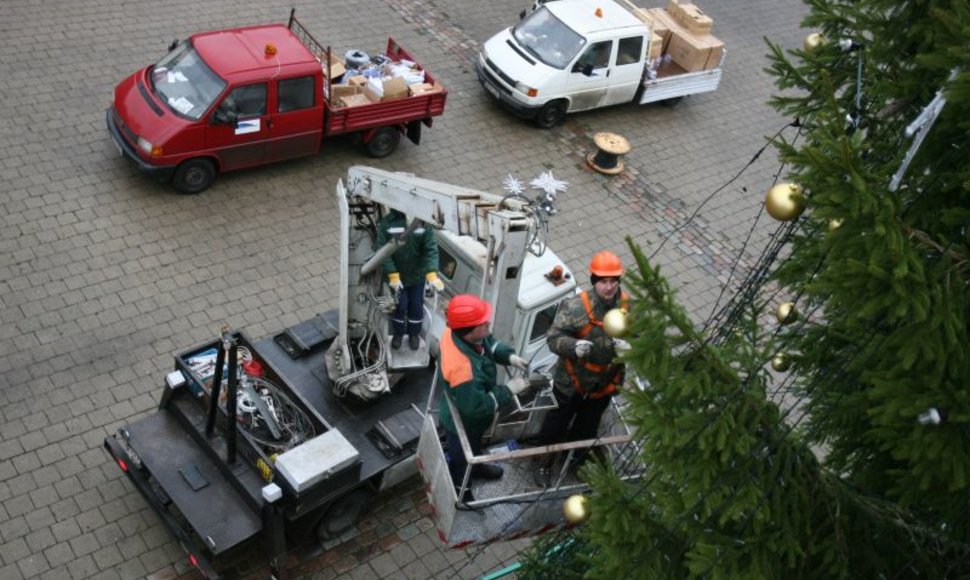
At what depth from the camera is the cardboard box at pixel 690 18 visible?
17578 millimetres

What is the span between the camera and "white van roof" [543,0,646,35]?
1591 centimetres

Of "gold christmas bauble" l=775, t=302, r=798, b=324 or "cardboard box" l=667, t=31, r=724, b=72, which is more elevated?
"gold christmas bauble" l=775, t=302, r=798, b=324

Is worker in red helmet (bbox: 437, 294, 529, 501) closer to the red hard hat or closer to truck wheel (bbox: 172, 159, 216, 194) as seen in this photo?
the red hard hat

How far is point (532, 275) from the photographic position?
949cm

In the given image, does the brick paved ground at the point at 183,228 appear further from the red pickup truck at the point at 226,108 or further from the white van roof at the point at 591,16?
the white van roof at the point at 591,16

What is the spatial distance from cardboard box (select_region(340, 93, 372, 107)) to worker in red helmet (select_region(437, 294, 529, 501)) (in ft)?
25.2

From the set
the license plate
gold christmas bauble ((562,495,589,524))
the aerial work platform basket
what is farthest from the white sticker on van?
gold christmas bauble ((562,495,589,524))

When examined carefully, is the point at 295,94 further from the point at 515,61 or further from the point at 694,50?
the point at 694,50

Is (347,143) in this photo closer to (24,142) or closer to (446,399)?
(24,142)

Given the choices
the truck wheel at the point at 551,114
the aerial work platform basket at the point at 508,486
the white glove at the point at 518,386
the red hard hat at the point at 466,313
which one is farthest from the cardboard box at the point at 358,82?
the white glove at the point at 518,386

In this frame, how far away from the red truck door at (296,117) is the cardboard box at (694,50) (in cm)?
749

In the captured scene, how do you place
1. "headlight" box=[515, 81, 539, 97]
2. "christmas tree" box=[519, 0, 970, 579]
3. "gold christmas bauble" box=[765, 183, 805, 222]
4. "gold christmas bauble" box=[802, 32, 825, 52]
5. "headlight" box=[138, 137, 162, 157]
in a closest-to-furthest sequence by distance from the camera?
"christmas tree" box=[519, 0, 970, 579]
"gold christmas bauble" box=[765, 183, 805, 222]
"gold christmas bauble" box=[802, 32, 825, 52]
"headlight" box=[138, 137, 162, 157]
"headlight" box=[515, 81, 539, 97]

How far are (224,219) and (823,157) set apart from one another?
10.3m

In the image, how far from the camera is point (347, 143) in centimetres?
1468
